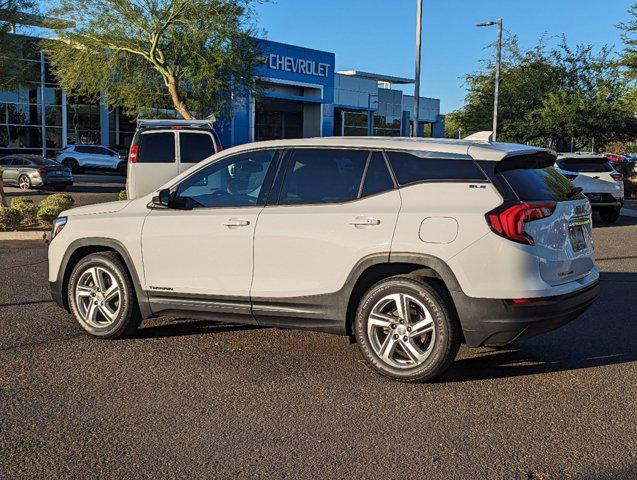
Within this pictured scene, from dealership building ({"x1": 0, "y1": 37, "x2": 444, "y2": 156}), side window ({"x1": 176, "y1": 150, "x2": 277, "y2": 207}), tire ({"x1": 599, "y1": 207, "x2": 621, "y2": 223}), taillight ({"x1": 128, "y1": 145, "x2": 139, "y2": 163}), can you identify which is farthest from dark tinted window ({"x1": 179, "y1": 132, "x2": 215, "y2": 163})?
dealership building ({"x1": 0, "y1": 37, "x2": 444, "y2": 156})

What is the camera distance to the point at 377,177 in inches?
214

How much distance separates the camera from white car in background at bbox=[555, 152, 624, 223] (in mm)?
17078

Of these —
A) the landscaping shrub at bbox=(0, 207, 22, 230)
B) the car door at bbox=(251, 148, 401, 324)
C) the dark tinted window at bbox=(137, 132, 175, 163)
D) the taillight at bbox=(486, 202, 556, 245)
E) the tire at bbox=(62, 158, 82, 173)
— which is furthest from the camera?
the tire at bbox=(62, 158, 82, 173)

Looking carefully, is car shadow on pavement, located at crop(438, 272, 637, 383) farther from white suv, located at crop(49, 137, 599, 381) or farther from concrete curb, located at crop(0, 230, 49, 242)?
concrete curb, located at crop(0, 230, 49, 242)

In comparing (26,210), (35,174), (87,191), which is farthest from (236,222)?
(35,174)

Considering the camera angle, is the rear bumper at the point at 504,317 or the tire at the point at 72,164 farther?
the tire at the point at 72,164

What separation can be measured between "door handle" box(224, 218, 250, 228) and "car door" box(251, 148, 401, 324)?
13 cm

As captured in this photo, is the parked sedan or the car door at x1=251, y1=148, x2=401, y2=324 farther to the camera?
the parked sedan

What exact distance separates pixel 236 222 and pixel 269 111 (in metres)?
49.5

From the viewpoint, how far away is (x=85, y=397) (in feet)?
15.9

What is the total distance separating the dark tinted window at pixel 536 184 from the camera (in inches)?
200

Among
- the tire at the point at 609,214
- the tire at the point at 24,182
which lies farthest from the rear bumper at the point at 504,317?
the tire at the point at 24,182

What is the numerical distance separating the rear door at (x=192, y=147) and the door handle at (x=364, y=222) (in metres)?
9.15

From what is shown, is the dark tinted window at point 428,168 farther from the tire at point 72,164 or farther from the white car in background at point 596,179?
the tire at point 72,164
